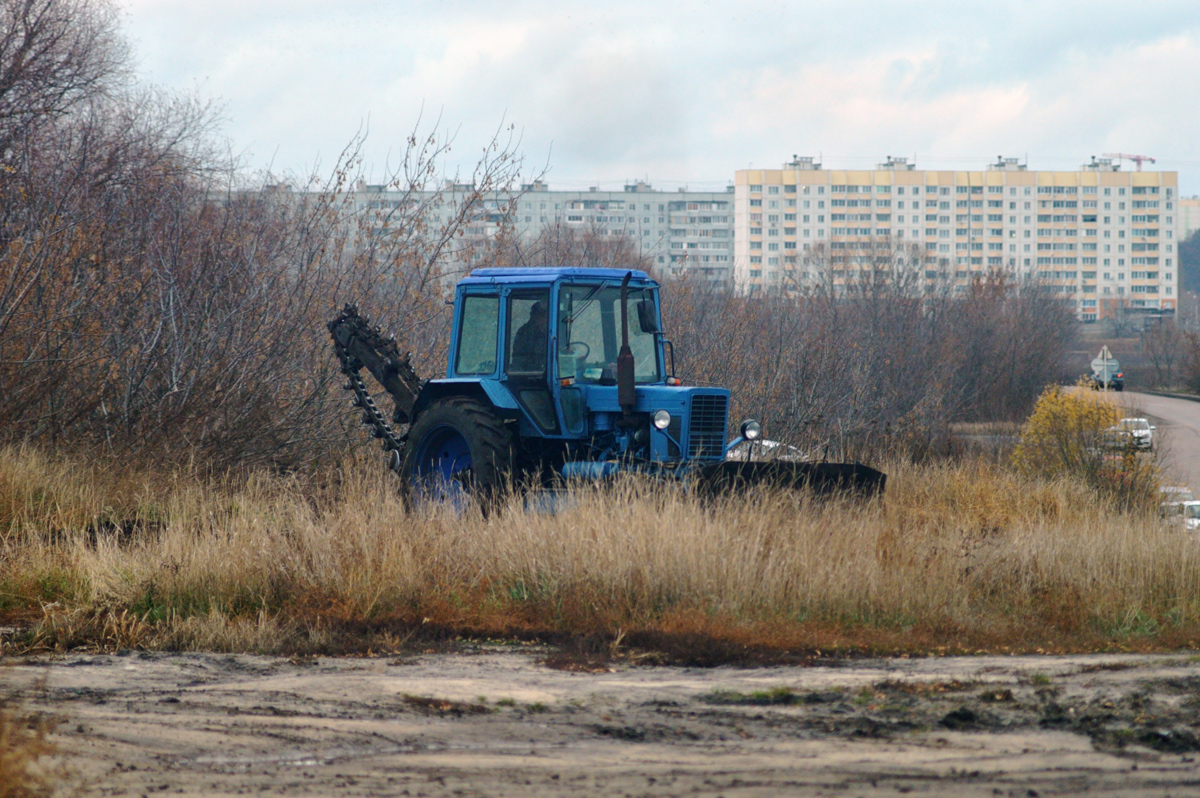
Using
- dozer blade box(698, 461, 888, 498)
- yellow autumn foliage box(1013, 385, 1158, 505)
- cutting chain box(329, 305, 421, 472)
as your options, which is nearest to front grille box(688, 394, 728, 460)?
dozer blade box(698, 461, 888, 498)

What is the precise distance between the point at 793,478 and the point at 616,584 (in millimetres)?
2728

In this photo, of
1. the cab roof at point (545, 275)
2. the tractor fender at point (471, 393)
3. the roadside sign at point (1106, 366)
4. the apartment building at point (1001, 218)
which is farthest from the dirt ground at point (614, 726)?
the apartment building at point (1001, 218)

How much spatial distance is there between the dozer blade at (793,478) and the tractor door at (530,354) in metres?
1.79

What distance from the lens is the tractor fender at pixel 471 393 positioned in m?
11.2

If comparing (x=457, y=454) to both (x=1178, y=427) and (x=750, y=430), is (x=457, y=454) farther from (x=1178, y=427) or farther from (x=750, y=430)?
(x=1178, y=427)

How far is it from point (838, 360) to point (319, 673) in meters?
21.4

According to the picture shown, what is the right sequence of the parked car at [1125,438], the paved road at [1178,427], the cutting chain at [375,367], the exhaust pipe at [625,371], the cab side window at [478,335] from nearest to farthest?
the exhaust pipe at [625,371]
the cab side window at [478,335]
the cutting chain at [375,367]
the parked car at [1125,438]
the paved road at [1178,427]

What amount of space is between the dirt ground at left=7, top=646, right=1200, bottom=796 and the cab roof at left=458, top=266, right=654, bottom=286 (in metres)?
4.63

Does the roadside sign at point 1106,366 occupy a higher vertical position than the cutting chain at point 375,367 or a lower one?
higher

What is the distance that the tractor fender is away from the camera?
1123 cm

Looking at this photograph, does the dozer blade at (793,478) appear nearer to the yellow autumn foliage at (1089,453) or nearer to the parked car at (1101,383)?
the yellow autumn foliage at (1089,453)

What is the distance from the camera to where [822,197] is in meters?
145

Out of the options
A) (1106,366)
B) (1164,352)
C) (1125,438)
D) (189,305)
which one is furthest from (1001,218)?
(189,305)

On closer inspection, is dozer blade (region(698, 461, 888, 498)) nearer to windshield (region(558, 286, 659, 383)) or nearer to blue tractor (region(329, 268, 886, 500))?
blue tractor (region(329, 268, 886, 500))
